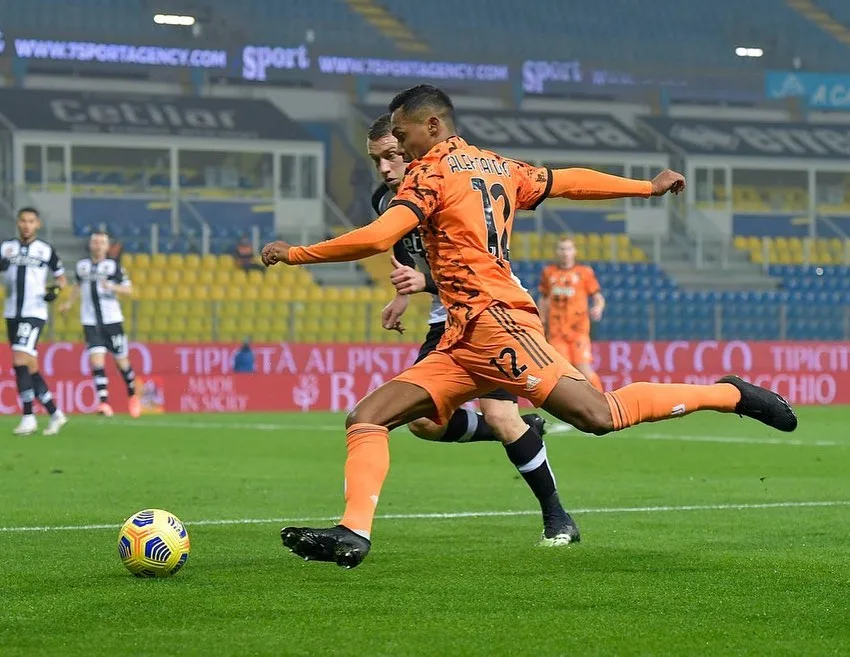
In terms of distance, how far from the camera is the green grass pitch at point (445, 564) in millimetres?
4770

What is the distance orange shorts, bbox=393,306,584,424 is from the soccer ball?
107 centimetres

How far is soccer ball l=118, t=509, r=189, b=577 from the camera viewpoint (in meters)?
6.04

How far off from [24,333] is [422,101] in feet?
34.4

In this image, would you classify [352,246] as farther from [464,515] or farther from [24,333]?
[24,333]

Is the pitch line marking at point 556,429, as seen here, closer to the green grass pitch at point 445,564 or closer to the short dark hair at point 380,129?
the green grass pitch at point 445,564

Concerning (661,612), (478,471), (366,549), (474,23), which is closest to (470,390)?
(366,549)

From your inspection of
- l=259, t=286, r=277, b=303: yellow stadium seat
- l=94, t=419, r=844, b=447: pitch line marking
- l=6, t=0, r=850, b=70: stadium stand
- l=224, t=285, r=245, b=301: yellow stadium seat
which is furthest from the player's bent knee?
l=6, t=0, r=850, b=70: stadium stand

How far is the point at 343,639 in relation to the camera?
4.71 metres

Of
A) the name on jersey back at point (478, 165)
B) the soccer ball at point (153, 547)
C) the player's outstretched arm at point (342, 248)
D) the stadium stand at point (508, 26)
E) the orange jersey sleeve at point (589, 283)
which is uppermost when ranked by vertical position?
the stadium stand at point (508, 26)

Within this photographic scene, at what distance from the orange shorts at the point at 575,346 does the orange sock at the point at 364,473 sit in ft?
38.9

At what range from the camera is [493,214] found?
6129 mm

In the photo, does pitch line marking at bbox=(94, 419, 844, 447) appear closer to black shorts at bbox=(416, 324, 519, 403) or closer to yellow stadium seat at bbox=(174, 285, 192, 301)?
black shorts at bbox=(416, 324, 519, 403)

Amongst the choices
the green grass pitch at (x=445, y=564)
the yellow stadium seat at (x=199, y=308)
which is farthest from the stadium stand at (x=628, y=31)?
the green grass pitch at (x=445, y=564)

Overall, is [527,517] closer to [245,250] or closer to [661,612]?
[661,612]
